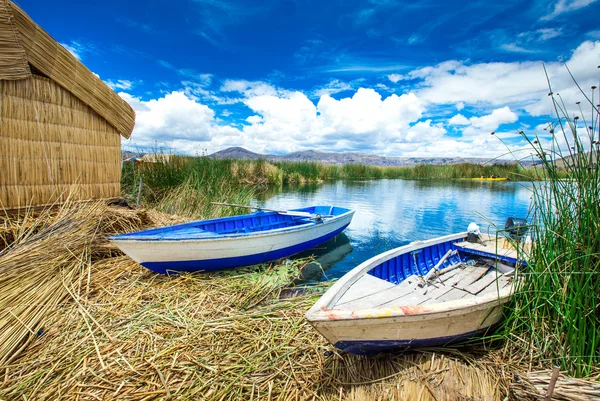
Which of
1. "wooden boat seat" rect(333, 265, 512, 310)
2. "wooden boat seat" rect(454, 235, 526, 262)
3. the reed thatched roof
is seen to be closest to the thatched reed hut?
the reed thatched roof

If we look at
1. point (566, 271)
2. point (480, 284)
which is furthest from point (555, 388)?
point (480, 284)

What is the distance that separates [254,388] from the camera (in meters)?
2.80

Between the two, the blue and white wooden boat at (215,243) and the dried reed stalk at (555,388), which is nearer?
the dried reed stalk at (555,388)

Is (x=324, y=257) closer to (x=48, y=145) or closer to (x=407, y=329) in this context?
(x=407, y=329)

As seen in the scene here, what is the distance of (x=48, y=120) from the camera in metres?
5.40

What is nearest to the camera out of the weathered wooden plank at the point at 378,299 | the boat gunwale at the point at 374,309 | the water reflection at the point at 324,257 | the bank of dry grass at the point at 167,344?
the boat gunwale at the point at 374,309

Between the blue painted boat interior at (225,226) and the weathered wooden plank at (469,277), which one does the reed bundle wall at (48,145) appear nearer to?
the blue painted boat interior at (225,226)

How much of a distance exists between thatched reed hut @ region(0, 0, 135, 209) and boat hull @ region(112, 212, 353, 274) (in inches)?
86.6

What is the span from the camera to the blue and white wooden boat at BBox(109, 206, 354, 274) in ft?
15.7

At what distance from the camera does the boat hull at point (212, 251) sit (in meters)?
4.80

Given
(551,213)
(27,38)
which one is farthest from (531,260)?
(27,38)

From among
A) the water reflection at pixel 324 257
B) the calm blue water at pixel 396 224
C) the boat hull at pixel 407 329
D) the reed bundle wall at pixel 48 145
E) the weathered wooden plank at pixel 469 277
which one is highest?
the reed bundle wall at pixel 48 145

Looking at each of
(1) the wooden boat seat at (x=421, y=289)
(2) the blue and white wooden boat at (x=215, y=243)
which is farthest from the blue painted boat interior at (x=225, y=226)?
(1) the wooden boat seat at (x=421, y=289)

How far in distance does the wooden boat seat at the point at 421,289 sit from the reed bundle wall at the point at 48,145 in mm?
5833
